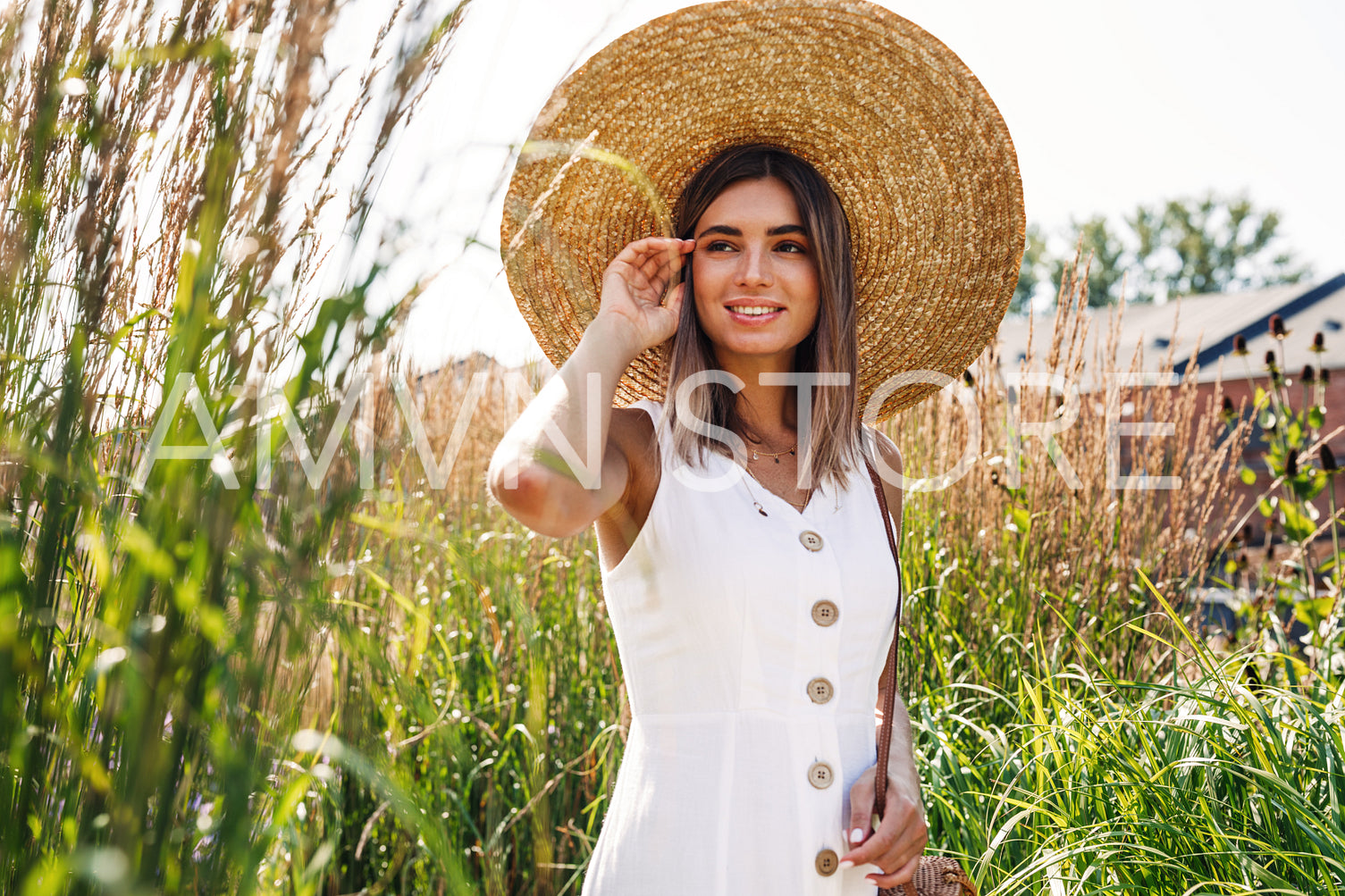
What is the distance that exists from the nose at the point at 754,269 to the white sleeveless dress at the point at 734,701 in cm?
37

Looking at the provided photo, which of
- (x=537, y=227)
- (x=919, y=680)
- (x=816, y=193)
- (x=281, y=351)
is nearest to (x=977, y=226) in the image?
(x=816, y=193)

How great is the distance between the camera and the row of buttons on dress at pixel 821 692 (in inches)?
55.0

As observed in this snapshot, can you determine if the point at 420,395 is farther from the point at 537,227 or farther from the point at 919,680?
the point at 537,227

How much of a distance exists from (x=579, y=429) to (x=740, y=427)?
0.51m

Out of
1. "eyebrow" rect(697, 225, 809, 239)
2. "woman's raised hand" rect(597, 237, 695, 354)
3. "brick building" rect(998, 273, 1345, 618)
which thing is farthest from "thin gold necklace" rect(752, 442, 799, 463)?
"brick building" rect(998, 273, 1345, 618)

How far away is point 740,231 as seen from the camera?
1754mm

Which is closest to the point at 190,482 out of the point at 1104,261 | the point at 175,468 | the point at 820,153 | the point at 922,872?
the point at 175,468

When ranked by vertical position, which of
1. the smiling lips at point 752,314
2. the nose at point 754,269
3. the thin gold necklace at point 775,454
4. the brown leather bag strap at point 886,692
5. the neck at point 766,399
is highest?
the nose at point 754,269

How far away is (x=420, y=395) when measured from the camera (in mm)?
2723

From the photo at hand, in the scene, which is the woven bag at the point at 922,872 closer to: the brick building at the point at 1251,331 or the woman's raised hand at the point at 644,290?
the woman's raised hand at the point at 644,290

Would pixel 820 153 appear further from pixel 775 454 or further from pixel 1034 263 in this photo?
pixel 1034 263

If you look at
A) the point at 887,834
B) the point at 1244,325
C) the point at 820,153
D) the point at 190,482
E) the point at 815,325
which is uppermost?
the point at 1244,325

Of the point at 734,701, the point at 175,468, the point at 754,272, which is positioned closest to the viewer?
the point at 175,468

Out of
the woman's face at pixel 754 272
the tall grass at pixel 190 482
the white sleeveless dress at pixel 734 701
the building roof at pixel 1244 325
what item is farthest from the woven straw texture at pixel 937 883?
the building roof at pixel 1244 325
